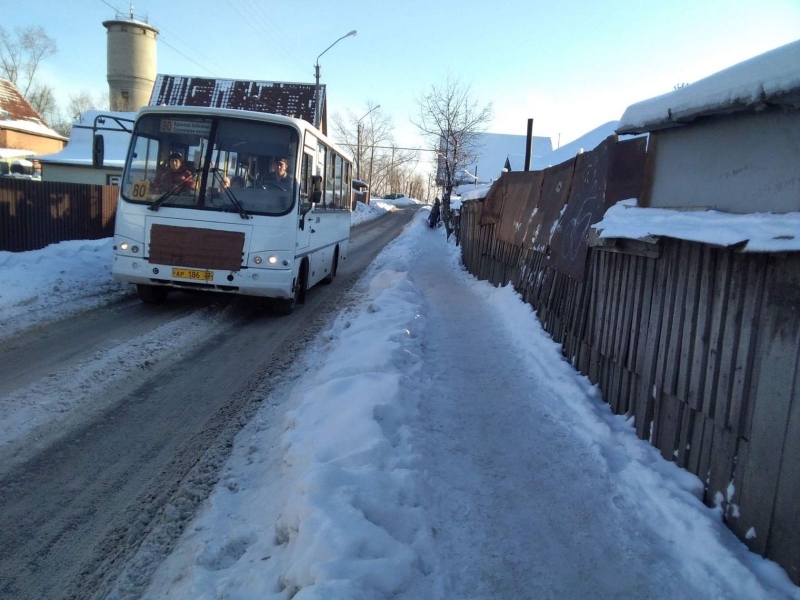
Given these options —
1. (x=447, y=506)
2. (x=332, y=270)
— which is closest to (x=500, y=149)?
(x=332, y=270)

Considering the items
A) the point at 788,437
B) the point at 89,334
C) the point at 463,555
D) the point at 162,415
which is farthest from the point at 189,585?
the point at 89,334

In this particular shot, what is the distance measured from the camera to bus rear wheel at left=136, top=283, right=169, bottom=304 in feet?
30.0

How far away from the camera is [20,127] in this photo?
42000 millimetres

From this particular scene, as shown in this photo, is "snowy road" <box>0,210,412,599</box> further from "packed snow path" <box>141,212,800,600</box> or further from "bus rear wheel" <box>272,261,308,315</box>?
"bus rear wheel" <box>272,261,308,315</box>

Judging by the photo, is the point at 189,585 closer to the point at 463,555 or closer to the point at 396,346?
the point at 463,555

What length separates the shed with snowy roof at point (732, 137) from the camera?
305 cm

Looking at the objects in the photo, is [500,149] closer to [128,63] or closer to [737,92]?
[128,63]

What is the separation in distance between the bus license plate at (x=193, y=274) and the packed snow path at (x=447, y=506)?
10.9ft

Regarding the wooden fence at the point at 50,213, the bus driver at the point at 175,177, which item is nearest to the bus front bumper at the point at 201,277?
the bus driver at the point at 175,177

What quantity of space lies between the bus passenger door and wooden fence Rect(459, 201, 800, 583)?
4.84m

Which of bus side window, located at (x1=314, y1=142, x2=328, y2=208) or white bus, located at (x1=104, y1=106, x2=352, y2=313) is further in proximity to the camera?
bus side window, located at (x1=314, y1=142, x2=328, y2=208)

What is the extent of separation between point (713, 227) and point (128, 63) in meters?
54.0

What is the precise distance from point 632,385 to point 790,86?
2.72 meters

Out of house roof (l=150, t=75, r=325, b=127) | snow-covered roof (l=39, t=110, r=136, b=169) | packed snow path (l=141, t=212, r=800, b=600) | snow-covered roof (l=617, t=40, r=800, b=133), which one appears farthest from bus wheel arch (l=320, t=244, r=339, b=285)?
house roof (l=150, t=75, r=325, b=127)
